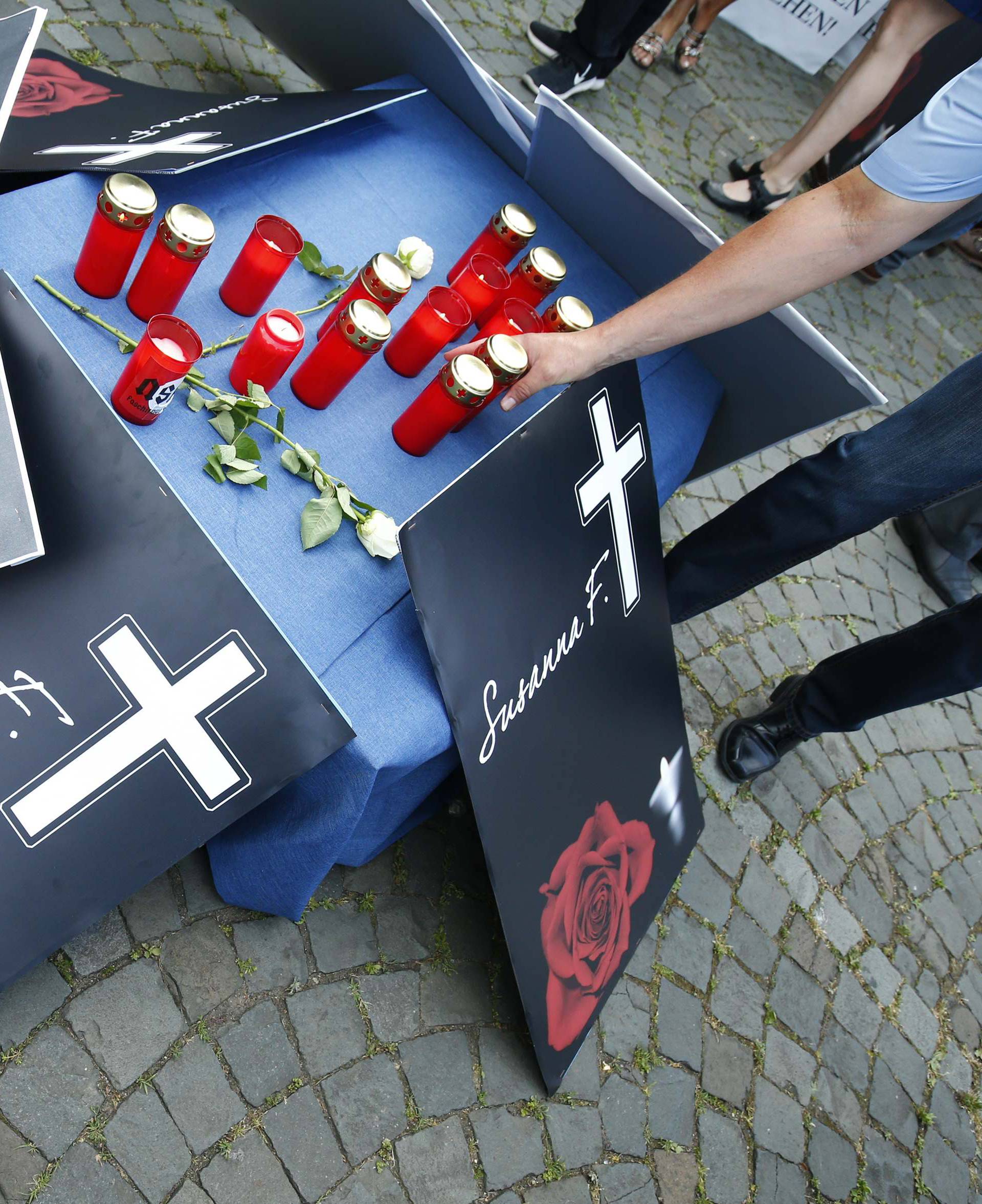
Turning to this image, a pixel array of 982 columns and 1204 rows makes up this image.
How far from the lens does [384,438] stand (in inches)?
66.4

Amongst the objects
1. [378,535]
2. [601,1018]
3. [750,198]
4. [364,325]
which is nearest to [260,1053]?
[601,1018]

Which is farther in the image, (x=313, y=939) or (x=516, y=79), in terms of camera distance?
(x=516, y=79)

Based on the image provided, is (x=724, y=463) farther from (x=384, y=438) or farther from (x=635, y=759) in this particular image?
(x=384, y=438)

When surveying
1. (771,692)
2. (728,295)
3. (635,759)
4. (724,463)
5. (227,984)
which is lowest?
(227,984)

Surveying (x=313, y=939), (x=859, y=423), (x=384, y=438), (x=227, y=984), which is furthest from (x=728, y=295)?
(x=859, y=423)

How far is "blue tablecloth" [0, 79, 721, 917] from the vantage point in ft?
4.54

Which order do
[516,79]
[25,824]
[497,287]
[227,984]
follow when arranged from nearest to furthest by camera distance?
[25,824], [227,984], [497,287], [516,79]

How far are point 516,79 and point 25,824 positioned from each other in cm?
373

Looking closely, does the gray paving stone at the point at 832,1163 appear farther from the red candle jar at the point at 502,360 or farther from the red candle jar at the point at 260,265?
the red candle jar at the point at 260,265

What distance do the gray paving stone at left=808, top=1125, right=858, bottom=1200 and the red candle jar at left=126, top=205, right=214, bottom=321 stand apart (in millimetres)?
2178

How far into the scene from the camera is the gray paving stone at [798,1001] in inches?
86.4

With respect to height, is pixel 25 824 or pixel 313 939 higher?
pixel 25 824

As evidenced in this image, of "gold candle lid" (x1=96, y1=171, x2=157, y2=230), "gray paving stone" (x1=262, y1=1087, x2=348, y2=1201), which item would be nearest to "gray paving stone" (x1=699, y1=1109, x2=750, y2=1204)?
"gray paving stone" (x1=262, y1=1087, x2=348, y2=1201)

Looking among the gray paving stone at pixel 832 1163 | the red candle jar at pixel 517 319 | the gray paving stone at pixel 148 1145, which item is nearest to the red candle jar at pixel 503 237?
the red candle jar at pixel 517 319
